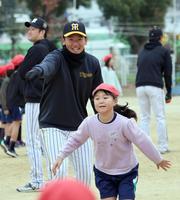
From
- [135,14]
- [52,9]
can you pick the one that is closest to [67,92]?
[52,9]

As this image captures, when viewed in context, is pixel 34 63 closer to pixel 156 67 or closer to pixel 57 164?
pixel 57 164

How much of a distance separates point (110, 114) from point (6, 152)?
6677mm

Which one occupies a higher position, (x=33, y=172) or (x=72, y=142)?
(x=72, y=142)

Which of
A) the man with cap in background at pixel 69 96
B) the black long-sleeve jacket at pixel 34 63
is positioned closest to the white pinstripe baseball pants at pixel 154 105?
the black long-sleeve jacket at pixel 34 63

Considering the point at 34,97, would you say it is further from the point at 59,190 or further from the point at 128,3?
the point at 128,3

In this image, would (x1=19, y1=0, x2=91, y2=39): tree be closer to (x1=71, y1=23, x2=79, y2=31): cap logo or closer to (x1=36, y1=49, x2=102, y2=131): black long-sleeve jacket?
(x1=36, y1=49, x2=102, y2=131): black long-sleeve jacket

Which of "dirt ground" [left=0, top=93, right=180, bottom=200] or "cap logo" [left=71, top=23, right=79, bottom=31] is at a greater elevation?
"cap logo" [left=71, top=23, right=79, bottom=31]

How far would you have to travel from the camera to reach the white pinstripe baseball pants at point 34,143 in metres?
8.46

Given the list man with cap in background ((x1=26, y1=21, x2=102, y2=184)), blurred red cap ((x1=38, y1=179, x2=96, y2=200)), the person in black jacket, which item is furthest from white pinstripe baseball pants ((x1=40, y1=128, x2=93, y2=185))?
the person in black jacket

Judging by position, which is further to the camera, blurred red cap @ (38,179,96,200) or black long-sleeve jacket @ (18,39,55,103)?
black long-sleeve jacket @ (18,39,55,103)

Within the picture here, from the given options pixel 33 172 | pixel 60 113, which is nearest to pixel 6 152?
pixel 33 172

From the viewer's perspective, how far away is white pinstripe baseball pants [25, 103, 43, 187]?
27.8ft

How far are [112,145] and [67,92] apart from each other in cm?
85

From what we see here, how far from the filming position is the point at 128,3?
46750 mm
